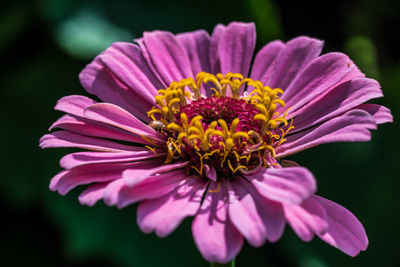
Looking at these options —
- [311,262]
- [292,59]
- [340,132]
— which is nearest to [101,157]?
[340,132]

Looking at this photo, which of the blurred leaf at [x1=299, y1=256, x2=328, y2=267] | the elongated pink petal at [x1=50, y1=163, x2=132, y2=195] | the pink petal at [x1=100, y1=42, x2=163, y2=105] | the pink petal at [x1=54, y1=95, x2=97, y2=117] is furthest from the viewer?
Result: the blurred leaf at [x1=299, y1=256, x2=328, y2=267]

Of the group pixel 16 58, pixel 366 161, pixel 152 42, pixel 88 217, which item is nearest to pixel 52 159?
pixel 88 217

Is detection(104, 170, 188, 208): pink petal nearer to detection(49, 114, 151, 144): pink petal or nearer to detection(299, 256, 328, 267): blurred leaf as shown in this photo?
detection(49, 114, 151, 144): pink petal

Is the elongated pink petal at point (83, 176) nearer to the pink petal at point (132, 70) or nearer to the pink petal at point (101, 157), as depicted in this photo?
the pink petal at point (101, 157)

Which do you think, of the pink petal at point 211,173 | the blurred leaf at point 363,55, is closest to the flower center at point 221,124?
the pink petal at point 211,173

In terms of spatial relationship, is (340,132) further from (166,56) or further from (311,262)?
(311,262)

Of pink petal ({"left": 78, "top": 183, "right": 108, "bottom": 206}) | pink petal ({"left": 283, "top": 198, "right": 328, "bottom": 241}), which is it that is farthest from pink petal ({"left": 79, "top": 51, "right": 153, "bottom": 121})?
pink petal ({"left": 283, "top": 198, "right": 328, "bottom": 241})
